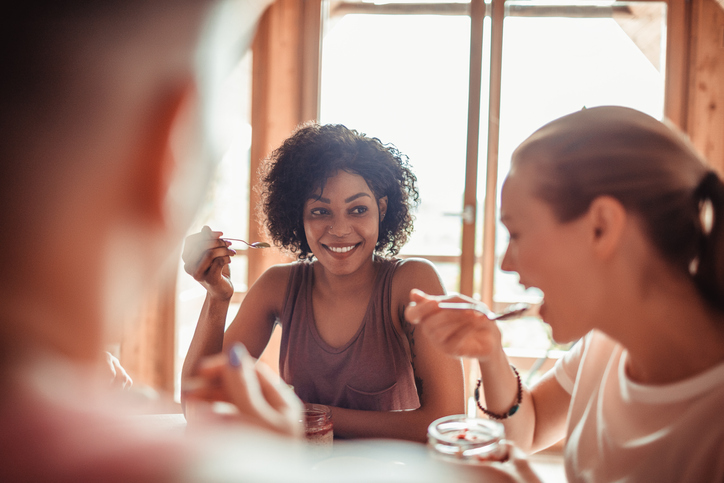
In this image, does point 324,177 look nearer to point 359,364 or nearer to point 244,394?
point 359,364

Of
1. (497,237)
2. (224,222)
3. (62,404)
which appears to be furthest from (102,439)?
(224,222)

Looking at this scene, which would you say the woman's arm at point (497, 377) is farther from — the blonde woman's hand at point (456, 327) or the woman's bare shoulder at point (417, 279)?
the woman's bare shoulder at point (417, 279)

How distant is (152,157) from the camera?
0.30 meters

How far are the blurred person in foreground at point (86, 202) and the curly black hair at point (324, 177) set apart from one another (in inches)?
45.0

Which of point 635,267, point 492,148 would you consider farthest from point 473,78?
point 635,267

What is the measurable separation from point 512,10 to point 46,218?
2929 mm

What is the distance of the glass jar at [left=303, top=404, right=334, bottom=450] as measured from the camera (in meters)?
0.83

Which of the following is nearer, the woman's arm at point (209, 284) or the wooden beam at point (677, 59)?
the woman's arm at point (209, 284)

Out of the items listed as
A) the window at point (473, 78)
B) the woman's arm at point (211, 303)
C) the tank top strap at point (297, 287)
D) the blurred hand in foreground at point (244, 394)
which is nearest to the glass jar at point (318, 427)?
the blurred hand in foreground at point (244, 394)

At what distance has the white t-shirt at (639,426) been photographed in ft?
2.04

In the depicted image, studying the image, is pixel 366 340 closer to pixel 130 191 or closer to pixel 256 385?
pixel 256 385

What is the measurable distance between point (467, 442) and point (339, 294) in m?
0.92

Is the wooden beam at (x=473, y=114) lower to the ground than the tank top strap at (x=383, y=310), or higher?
higher

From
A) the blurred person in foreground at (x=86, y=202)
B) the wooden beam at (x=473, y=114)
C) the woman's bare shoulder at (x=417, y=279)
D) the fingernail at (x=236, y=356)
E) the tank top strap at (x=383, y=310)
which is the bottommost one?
the tank top strap at (x=383, y=310)
